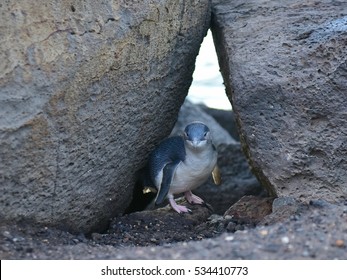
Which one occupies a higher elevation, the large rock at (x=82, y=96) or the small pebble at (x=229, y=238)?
the large rock at (x=82, y=96)

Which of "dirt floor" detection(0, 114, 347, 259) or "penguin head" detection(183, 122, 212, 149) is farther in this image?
"penguin head" detection(183, 122, 212, 149)

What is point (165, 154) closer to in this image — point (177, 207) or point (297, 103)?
point (177, 207)

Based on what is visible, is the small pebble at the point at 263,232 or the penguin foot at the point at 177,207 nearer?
the small pebble at the point at 263,232

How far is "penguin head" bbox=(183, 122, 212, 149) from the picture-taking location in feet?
16.8

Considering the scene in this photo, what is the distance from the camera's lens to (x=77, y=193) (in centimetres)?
454

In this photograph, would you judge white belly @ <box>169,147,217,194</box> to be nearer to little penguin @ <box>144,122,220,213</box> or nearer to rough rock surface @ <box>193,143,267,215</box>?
little penguin @ <box>144,122,220,213</box>

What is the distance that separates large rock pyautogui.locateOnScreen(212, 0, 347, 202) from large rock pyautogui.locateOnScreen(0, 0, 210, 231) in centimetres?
45

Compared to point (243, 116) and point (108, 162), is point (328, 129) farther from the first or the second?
point (108, 162)

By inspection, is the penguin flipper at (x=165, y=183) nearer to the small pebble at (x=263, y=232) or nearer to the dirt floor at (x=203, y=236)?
the dirt floor at (x=203, y=236)

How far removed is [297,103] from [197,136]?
74 centimetres

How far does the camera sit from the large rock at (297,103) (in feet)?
15.1

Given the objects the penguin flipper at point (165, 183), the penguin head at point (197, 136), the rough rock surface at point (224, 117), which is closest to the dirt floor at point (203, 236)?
the penguin flipper at point (165, 183)

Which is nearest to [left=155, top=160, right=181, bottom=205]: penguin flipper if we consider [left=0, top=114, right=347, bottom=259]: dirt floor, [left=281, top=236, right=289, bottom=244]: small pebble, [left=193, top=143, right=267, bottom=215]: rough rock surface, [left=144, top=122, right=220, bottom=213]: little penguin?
[left=144, top=122, right=220, bottom=213]: little penguin

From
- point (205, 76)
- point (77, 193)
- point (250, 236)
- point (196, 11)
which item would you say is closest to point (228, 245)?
point (250, 236)
